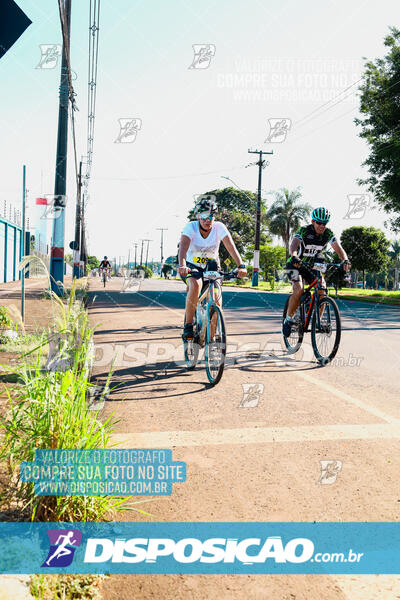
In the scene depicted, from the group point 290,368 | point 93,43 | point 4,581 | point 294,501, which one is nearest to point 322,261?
point 290,368

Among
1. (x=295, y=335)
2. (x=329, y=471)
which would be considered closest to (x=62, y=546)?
(x=329, y=471)

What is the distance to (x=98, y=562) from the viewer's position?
7.39 ft

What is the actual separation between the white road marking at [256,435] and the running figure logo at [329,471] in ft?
1.43

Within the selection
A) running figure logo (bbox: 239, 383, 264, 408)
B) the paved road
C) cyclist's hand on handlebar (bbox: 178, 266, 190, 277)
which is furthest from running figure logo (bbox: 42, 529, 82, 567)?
cyclist's hand on handlebar (bbox: 178, 266, 190, 277)

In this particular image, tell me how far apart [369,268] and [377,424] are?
44192 millimetres

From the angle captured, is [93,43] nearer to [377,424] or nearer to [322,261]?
[322,261]

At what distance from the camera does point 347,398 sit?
5070 millimetres

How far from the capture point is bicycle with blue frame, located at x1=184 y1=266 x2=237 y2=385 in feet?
18.1

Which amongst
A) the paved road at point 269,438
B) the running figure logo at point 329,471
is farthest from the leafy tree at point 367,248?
the running figure logo at point 329,471

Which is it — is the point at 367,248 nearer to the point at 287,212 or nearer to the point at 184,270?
the point at 287,212

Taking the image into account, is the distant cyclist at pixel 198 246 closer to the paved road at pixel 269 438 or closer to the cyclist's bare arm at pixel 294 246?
the paved road at pixel 269 438

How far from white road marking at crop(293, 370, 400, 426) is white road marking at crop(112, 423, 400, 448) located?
8.9 inches

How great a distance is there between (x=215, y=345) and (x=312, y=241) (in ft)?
8.36

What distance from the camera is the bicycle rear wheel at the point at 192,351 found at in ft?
20.9
